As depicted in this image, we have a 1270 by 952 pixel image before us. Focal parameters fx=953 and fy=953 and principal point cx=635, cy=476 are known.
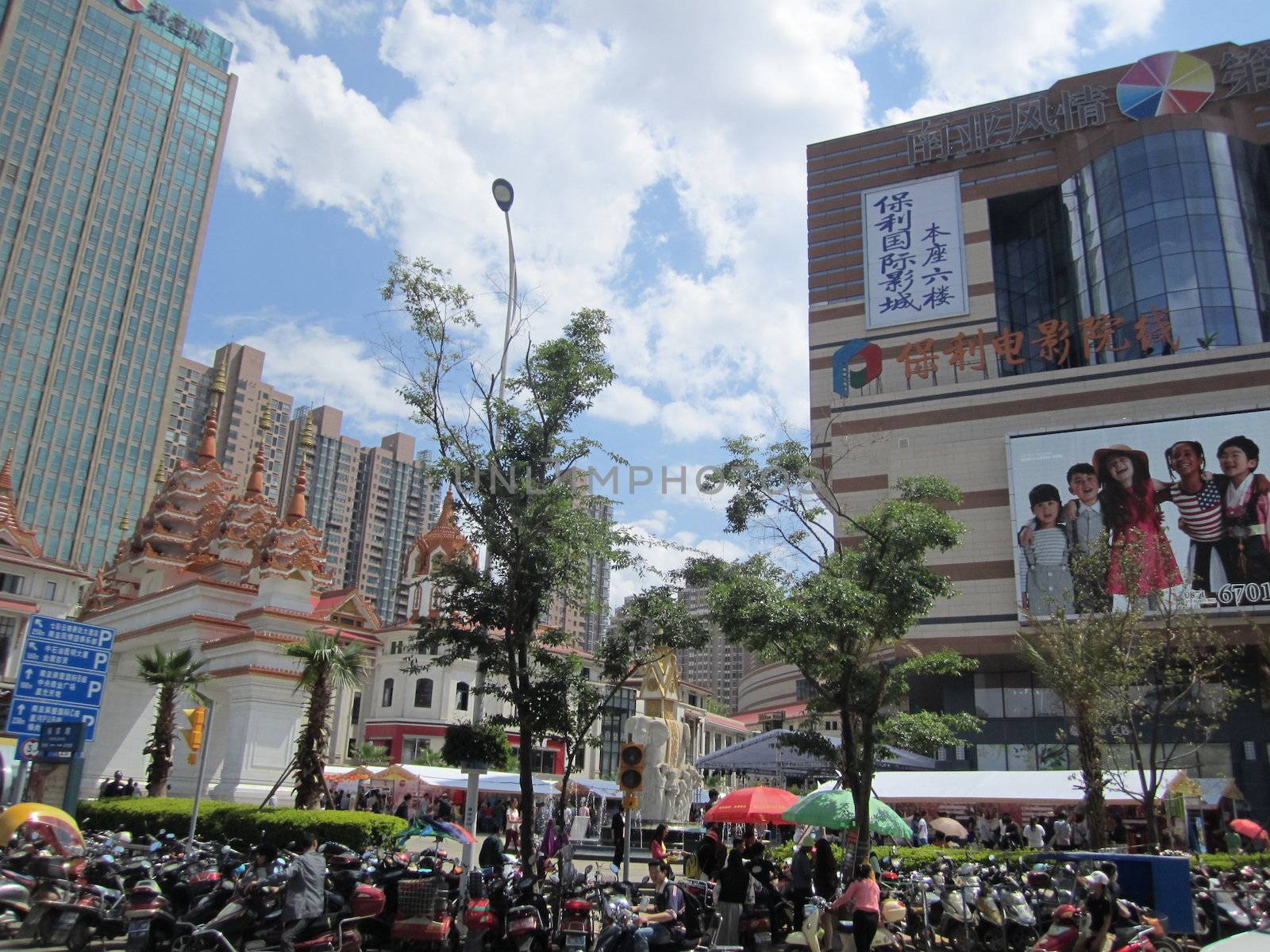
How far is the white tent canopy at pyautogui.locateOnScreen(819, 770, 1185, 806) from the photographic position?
21672mm

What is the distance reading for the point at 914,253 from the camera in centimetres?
4862

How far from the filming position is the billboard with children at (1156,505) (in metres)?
33.1

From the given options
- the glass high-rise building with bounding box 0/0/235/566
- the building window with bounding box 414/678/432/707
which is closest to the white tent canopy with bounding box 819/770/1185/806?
the building window with bounding box 414/678/432/707

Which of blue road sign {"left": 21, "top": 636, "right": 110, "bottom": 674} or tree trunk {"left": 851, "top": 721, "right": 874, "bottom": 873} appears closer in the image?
tree trunk {"left": 851, "top": 721, "right": 874, "bottom": 873}

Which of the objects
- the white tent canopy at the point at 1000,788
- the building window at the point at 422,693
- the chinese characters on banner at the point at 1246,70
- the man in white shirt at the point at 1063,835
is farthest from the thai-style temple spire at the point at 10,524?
the chinese characters on banner at the point at 1246,70

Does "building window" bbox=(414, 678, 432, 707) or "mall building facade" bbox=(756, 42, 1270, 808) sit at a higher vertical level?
"mall building facade" bbox=(756, 42, 1270, 808)

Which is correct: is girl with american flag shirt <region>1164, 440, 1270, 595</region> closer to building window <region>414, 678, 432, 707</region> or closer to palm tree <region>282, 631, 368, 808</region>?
palm tree <region>282, 631, 368, 808</region>

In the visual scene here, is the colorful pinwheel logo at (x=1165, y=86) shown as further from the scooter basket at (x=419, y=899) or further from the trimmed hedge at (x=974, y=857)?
the scooter basket at (x=419, y=899)

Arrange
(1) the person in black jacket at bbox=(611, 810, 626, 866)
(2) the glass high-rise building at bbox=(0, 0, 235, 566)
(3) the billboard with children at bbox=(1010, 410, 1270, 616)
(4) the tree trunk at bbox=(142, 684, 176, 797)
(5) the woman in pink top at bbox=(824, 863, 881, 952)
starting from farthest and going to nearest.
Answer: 1. (2) the glass high-rise building at bbox=(0, 0, 235, 566)
2. (3) the billboard with children at bbox=(1010, 410, 1270, 616)
3. (4) the tree trunk at bbox=(142, 684, 176, 797)
4. (1) the person in black jacket at bbox=(611, 810, 626, 866)
5. (5) the woman in pink top at bbox=(824, 863, 881, 952)

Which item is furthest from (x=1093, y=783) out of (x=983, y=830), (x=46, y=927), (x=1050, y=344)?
(x=1050, y=344)

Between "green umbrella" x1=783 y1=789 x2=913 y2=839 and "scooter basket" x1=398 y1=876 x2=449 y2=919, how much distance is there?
24.7ft

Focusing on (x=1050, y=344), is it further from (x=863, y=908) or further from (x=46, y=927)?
(x=46, y=927)

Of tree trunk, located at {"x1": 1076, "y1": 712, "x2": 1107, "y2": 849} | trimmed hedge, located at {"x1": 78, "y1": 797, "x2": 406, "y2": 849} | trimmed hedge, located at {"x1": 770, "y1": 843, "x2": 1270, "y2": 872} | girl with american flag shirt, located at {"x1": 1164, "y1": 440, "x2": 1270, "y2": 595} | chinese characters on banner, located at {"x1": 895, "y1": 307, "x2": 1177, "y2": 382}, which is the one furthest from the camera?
chinese characters on banner, located at {"x1": 895, "y1": 307, "x2": 1177, "y2": 382}

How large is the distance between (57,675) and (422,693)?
37.6 m
